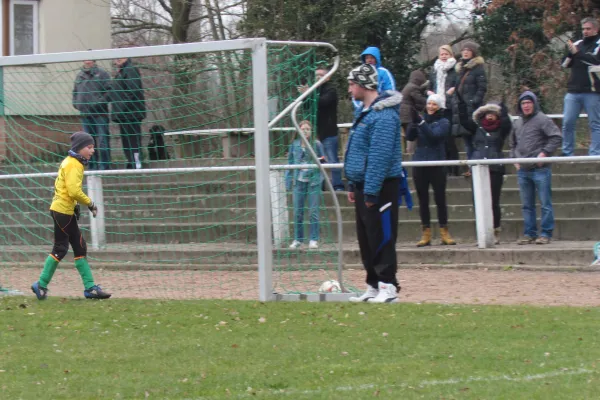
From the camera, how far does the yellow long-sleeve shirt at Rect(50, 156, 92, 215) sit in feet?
31.2

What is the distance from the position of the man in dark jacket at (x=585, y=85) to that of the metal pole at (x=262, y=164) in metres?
6.07

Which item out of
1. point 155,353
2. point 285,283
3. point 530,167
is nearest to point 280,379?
point 155,353

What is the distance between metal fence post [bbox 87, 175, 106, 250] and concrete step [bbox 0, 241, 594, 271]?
0.49 feet

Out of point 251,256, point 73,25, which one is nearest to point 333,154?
point 251,256

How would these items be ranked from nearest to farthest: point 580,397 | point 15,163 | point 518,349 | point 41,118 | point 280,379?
point 580,397, point 280,379, point 518,349, point 41,118, point 15,163

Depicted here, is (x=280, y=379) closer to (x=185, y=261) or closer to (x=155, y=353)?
(x=155, y=353)

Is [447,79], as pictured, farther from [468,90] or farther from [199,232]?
[199,232]

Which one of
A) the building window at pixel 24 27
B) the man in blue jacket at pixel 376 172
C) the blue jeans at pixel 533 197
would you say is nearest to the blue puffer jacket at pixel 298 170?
the man in blue jacket at pixel 376 172

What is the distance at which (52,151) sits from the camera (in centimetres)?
1241

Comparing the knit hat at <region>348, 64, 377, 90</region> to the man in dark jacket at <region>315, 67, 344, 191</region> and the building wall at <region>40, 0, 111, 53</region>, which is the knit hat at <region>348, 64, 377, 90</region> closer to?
the man in dark jacket at <region>315, 67, 344, 191</region>

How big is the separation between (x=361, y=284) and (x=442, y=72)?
17.1 ft

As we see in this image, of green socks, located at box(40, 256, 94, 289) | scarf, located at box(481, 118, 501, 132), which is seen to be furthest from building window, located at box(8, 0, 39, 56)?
green socks, located at box(40, 256, 94, 289)

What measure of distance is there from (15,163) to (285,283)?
4.24 m

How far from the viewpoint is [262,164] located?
376 inches
